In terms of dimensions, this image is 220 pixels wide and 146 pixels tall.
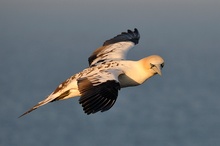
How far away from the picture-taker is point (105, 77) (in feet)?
66.2

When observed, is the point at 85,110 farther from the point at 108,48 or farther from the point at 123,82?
the point at 108,48

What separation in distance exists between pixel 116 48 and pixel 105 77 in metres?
5.08

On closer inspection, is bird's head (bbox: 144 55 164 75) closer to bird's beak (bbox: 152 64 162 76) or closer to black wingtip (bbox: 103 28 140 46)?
bird's beak (bbox: 152 64 162 76)

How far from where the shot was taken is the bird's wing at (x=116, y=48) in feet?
79.5

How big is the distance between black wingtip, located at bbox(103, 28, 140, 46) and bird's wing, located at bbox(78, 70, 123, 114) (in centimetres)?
579

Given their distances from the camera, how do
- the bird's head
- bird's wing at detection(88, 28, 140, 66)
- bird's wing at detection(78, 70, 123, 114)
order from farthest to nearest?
bird's wing at detection(88, 28, 140, 66) < the bird's head < bird's wing at detection(78, 70, 123, 114)

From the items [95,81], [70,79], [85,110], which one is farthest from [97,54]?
[85,110]

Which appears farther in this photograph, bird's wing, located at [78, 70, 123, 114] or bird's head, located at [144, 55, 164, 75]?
bird's head, located at [144, 55, 164, 75]

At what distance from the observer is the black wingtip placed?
A: 26350 millimetres

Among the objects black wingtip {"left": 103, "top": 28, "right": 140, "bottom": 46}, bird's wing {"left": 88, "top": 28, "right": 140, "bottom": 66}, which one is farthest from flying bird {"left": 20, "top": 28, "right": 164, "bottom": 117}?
black wingtip {"left": 103, "top": 28, "right": 140, "bottom": 46}

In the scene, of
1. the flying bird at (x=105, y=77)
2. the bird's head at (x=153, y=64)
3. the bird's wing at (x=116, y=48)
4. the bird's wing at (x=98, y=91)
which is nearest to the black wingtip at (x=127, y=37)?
the bird's wing at (x=116, y=48)

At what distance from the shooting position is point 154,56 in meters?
21.9

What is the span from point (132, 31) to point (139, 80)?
652cm

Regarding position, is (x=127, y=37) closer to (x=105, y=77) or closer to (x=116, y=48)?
(x=116, y=48)
